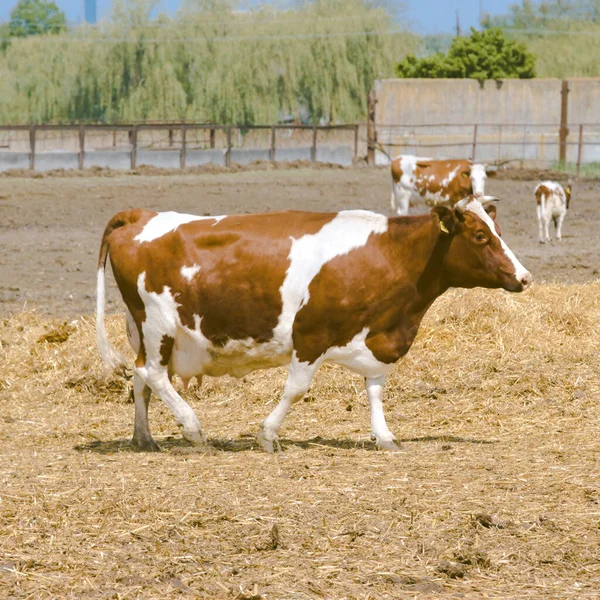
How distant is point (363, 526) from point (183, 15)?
168 ft

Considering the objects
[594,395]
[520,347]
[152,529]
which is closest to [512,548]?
[152,529]

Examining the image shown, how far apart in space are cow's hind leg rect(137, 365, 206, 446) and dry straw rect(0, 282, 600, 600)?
106mm

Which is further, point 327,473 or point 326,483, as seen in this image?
point 327,473

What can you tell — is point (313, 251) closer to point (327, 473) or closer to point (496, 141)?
point (327, 473)

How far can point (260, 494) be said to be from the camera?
5.62 meters

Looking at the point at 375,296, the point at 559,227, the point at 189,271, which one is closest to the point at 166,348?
the point at 189,271

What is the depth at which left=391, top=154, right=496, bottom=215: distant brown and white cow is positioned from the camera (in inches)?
839

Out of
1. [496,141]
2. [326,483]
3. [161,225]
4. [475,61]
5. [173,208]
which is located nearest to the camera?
[326,483]

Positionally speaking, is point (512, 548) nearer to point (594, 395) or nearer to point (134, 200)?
point (594, 395)

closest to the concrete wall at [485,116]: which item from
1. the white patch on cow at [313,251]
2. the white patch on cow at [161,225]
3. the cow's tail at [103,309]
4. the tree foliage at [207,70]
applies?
the tree foliage at [207,70]

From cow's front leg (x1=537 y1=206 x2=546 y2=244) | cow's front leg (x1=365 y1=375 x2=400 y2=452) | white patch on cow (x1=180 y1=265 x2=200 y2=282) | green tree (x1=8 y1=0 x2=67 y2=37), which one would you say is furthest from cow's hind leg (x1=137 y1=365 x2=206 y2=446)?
green tree (x1=8 y1=0 x2=67 y2=37)

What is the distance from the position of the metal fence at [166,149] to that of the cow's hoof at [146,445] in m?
26.3

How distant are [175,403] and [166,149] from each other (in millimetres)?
29247

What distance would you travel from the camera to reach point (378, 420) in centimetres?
688
